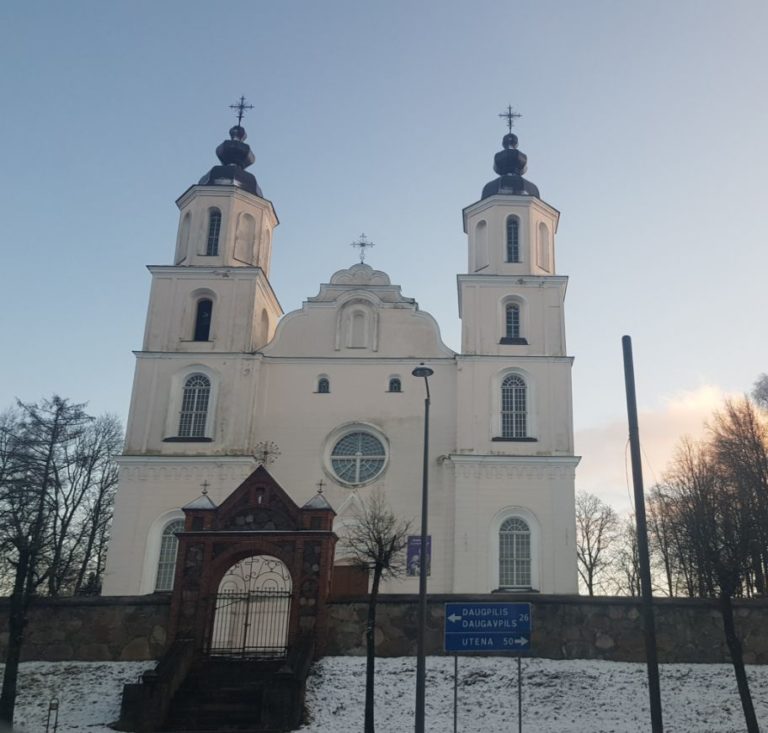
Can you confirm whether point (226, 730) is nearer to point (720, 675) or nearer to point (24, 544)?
point (24, 544)

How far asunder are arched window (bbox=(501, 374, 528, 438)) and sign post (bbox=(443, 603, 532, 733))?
1618cm

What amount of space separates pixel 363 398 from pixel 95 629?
48.2 feet

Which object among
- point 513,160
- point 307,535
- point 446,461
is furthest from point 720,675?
point 513,160

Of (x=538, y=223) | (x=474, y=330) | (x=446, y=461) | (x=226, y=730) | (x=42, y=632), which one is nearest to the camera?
(x=226, y=730)

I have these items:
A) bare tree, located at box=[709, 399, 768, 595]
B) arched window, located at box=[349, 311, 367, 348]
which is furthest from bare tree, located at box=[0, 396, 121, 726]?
bare tree, located at box=[709, 399, 768, 595]

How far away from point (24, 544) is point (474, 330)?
19.0 metres

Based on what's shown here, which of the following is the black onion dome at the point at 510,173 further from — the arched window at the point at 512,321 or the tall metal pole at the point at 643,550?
the tall metal pole at the point at 643,550

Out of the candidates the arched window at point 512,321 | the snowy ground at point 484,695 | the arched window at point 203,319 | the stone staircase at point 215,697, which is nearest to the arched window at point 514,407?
the arched window at point 512,321

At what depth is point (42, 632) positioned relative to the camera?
81.9 ft

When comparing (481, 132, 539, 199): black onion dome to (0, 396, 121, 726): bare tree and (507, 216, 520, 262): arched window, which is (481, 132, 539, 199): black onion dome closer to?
(507, 216, 520, 262): arched window

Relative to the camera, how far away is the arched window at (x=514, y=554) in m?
33.1

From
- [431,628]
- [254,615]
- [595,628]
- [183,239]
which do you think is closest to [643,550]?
[595,628]

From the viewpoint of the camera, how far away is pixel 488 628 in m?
19.4

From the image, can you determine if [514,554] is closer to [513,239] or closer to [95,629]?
[513,239]
